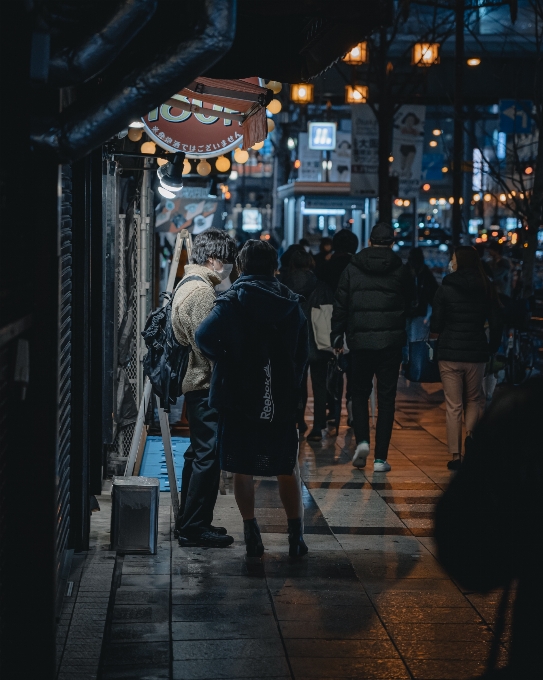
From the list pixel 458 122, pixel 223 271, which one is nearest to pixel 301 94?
pixel 458 122

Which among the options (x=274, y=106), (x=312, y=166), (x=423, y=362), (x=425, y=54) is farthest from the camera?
(x=312, y=166)

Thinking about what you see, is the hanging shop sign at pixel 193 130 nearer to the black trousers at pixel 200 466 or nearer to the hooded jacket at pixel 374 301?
the hooded jacket at pixel 374 301

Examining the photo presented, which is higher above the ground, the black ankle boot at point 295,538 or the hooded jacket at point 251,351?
the hooded jacket at point 251,351

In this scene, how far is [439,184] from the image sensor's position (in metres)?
102

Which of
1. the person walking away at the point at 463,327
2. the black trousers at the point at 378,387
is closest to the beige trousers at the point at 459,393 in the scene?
the person walking away at the point at 463,327

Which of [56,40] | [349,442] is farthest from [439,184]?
[56,40]

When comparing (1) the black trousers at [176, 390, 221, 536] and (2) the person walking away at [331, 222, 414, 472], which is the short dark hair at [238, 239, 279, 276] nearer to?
(1) the black trousers at [176, 390, 221, 536]

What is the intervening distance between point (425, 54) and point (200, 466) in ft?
58.6

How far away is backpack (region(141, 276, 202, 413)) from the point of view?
661 centimetres

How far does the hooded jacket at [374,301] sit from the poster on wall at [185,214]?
599 centimetres

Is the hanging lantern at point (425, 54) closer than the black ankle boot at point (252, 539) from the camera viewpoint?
No

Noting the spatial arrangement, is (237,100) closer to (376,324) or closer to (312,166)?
(376,324)

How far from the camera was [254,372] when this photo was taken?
20.0ft

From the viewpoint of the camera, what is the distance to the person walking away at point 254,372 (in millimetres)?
6102
